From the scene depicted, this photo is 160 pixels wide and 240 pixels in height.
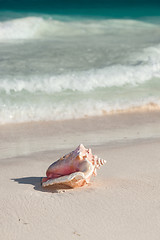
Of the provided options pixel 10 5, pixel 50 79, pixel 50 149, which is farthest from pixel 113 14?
pixel 50 149

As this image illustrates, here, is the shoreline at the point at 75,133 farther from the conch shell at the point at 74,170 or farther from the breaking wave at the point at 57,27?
the breaking wave at the point at 57,27

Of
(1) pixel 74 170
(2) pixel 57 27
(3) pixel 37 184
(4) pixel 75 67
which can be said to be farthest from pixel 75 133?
(2) pixel 57 27

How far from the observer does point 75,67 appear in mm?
7160

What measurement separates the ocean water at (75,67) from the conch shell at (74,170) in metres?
2.30

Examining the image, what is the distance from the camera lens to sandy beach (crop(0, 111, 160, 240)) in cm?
259

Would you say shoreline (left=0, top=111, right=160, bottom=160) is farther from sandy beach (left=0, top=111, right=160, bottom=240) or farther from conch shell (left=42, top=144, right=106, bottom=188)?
conch shell (left=42, top=144, right=106, bottom=188)

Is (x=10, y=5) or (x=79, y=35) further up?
(x=10, y=5)

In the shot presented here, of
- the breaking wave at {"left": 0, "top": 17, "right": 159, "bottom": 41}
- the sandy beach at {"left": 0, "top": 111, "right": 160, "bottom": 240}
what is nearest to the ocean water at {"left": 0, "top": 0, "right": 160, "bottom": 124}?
the breaking wave at {"left": 0, "top": 17, "right": 159, "bottom": 41}

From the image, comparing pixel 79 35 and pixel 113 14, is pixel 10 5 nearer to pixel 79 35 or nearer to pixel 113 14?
pixel 113 14

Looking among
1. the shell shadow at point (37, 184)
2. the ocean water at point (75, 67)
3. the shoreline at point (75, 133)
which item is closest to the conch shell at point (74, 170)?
the shell shadow at point (37, 184)

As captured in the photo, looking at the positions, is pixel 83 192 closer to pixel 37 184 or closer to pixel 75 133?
pixel 37 184

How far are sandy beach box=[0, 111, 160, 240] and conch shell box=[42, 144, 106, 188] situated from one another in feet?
0.21

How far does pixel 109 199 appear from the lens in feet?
9.61

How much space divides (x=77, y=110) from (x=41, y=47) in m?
3.32
